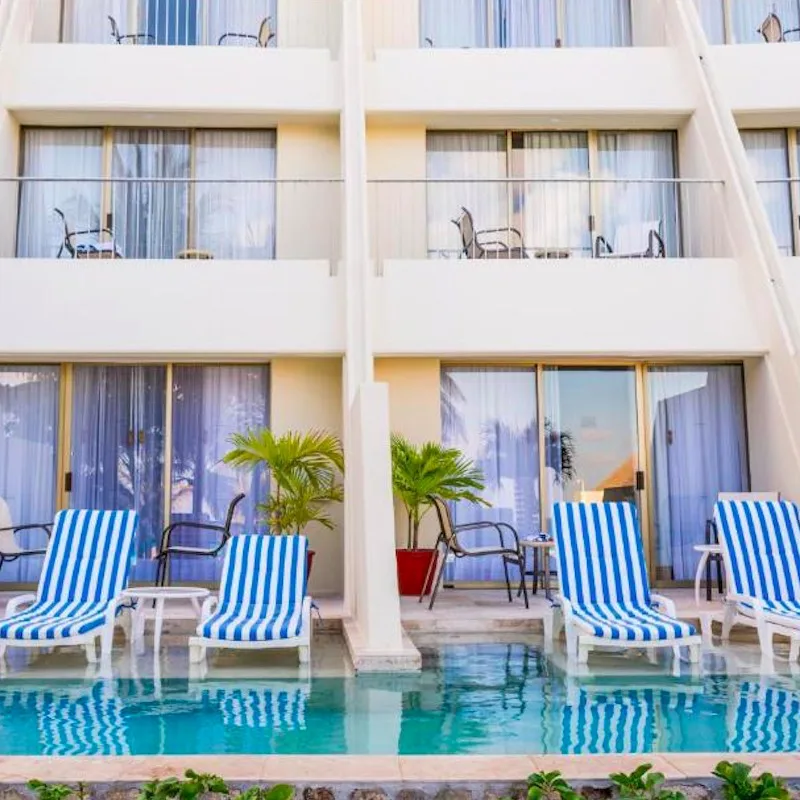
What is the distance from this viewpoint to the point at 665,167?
12.5 meters

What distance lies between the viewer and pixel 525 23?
1322cm

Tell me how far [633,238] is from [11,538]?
26.0ft

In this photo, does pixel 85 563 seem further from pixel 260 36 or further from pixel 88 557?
pixel 260 36

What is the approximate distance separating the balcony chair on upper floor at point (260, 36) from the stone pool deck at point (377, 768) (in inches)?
411

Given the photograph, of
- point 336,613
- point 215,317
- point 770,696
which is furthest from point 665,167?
point 770,696

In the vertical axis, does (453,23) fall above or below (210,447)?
above

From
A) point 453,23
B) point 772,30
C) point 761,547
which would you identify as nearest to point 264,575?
point 761,547

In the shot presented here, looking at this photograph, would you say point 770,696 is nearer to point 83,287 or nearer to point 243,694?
point 243,694

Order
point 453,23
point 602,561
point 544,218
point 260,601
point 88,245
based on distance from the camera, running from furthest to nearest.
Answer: point 453,23, point 544,218, point 88,245, point 602,561, point 260,601

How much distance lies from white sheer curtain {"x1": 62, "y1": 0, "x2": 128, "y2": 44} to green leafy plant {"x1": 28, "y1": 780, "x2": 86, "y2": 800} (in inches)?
435

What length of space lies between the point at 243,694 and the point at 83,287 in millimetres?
5659

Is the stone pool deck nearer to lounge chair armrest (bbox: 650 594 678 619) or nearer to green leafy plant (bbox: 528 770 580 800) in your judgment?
green leafy plant (bbox: 528 770 580 800)

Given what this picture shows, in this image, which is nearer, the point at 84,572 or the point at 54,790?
the point at 54,790

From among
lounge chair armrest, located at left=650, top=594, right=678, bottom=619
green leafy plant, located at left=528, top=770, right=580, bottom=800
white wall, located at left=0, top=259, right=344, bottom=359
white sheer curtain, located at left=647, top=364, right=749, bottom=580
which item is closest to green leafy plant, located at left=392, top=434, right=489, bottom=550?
white wall, located at left=0, top=259, right=344, bottom=359
